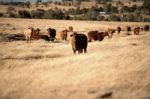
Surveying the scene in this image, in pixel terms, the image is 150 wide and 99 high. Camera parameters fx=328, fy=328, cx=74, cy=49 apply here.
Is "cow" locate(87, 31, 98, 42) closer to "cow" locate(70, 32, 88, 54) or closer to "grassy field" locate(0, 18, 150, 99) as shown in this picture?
"cow" locate(70, 32, 88, 54)

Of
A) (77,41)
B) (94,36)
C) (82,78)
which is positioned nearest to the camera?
(82,78)

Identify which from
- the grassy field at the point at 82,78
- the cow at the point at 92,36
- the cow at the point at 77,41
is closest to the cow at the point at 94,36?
the cow at the point at 92,36

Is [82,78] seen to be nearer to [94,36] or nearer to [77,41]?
[77,41]

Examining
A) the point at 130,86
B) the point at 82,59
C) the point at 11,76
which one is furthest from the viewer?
the point at 82,59

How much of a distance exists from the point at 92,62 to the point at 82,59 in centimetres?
92

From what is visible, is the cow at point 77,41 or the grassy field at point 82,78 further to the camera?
the cow at point 77,41

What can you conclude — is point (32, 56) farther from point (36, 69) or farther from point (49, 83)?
point (49, 83)

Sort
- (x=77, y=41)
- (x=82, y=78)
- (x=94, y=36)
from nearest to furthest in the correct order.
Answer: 1. (x=82, y=78)
2. (x=77, y=41)
3. (x=94, y=36)

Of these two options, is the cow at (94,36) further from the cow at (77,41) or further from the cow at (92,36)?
the cow at (77,41)

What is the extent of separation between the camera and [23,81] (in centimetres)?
1400

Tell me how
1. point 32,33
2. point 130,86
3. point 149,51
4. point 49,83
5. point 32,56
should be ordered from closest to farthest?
point 130,86 < point 49,83 < point 149,51 < point 32,56 < point 32,33

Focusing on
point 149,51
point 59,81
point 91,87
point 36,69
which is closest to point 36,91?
point 59,81

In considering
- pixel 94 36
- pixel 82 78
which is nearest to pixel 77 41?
pixel 82 78

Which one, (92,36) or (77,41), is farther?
(92,36)
